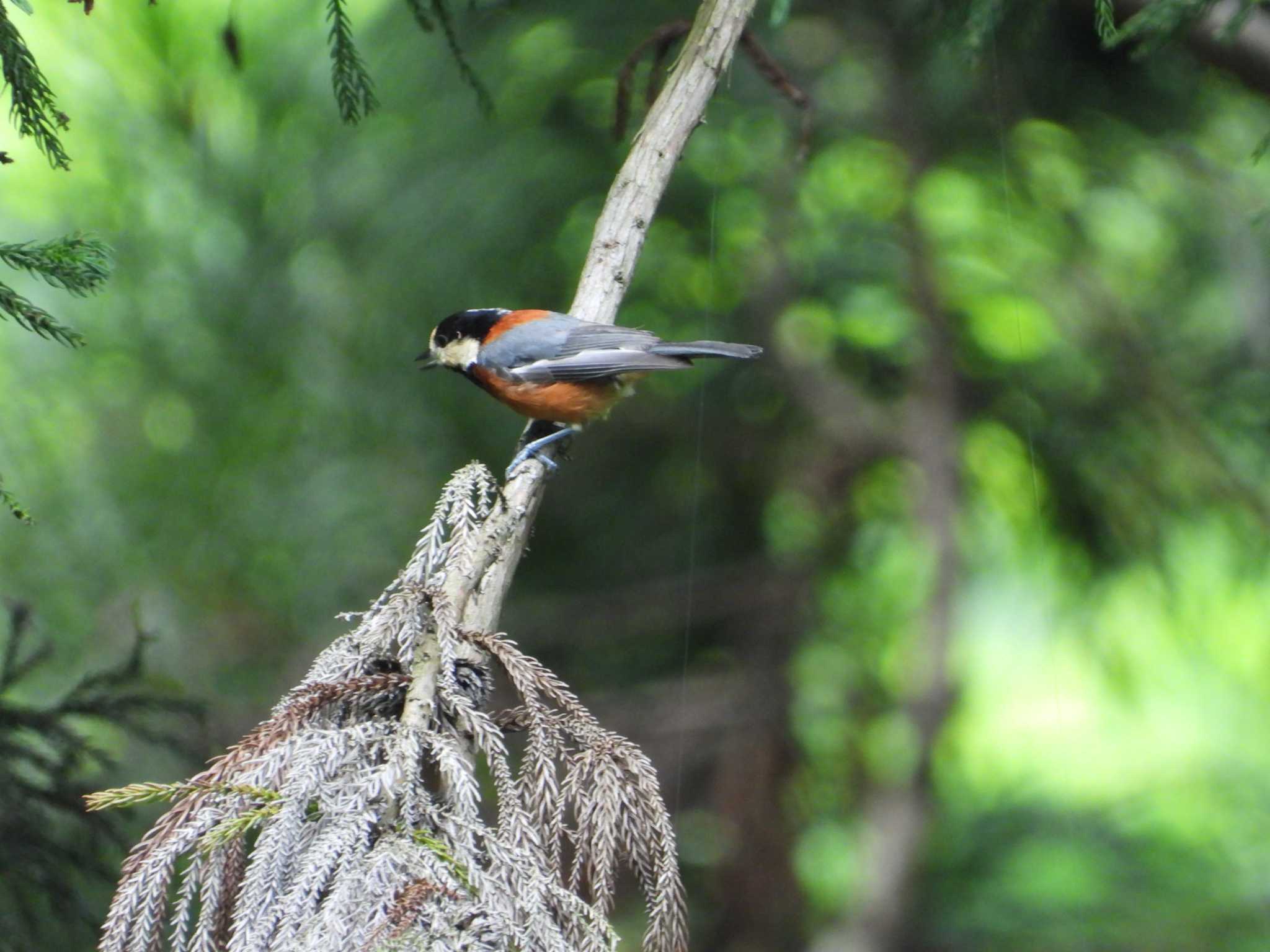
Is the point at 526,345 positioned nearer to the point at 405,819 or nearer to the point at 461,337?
the point at 461,337

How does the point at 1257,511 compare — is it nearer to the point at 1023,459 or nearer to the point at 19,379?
the point at 1023,459

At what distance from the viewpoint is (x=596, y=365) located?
1296 millimetres

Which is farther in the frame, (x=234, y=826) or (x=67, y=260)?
(x=67, y=260)

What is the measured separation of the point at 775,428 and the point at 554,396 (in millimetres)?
457

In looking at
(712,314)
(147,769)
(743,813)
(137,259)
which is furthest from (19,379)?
(743,813)

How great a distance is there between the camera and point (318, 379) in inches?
60.6

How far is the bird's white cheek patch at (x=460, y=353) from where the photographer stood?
4.52 feet

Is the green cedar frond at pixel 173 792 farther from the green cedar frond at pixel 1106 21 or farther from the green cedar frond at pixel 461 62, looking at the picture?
the green cedar frond at pixel 1106 21

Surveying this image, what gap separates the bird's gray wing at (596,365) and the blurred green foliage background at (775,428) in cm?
27

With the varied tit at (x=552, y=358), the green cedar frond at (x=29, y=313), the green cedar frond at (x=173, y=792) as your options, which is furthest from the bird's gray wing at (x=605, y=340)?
the green cedar frond at (x=173, y=792)

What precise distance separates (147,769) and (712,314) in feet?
3.35

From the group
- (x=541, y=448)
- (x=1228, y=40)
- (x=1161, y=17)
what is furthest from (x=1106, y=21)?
(x=541, y=448)

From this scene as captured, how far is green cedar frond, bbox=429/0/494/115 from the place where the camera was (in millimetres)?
1236

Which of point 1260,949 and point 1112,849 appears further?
point 1112,849
